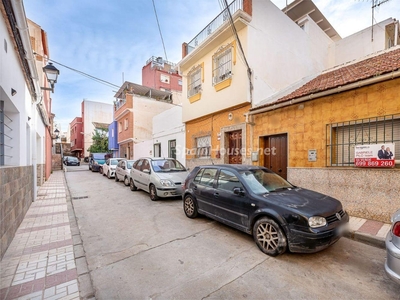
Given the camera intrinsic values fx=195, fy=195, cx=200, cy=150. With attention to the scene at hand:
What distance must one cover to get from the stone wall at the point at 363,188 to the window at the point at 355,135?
16.3 inches

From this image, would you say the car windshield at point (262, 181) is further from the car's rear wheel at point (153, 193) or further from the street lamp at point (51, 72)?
the street lamp at point (51, 72)

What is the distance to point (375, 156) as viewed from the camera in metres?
4.84

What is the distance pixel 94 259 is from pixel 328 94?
22.6 feet

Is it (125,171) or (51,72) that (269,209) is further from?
(125,171)

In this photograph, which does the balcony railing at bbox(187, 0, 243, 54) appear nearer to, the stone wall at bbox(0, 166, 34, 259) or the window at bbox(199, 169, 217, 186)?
the window at bbox(199, 169, 217, 186)

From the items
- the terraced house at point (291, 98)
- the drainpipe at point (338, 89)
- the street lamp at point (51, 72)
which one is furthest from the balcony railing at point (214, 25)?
the street lamp at point (51, 72)

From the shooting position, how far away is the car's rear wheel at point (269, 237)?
10.7 ft

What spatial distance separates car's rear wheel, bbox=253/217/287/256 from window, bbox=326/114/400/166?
11.7ft

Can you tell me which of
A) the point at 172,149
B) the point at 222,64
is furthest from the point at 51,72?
the point at 172,149

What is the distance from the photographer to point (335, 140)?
18.9 feet

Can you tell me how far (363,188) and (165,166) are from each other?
21.2 ft

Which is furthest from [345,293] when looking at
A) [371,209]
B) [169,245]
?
[371,209]

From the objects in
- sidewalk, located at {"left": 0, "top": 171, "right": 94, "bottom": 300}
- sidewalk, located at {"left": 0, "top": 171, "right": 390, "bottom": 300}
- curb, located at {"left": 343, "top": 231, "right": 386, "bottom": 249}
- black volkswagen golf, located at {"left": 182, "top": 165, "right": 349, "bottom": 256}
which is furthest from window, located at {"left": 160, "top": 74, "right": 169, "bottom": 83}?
curb, located at {"left": 343, "top": 231, "right": 386, "bottom": 249}

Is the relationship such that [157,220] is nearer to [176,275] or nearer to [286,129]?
[176,275]
